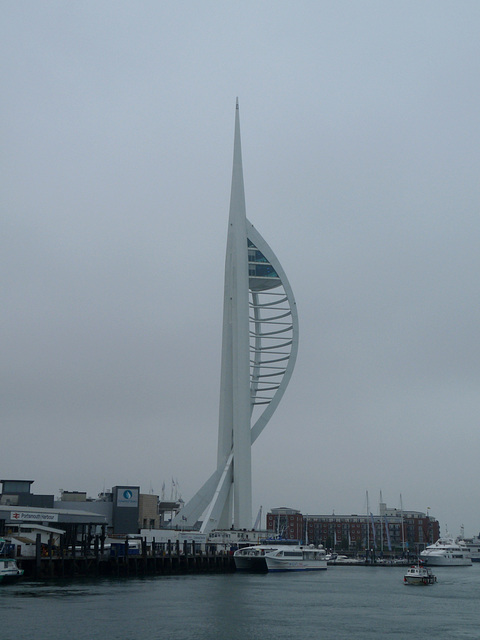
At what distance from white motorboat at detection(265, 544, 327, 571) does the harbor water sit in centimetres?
928

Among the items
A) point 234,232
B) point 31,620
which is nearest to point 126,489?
point 234,232

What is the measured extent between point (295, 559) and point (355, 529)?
78994 millimetres

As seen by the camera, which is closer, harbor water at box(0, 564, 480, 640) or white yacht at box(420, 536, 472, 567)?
harbor water at box(0, 564, 480, 640)

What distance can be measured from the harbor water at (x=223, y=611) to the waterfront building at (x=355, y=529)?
277ft

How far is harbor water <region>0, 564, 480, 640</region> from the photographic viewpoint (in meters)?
26.3

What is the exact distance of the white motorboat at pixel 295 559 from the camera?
55.6 meters

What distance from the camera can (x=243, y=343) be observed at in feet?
202

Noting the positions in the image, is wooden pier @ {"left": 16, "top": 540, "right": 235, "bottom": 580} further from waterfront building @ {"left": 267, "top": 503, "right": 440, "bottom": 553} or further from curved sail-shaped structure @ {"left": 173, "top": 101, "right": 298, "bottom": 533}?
waterfront building @ {"left": 267, "top": 503, "right": 440, "bottom": 553}

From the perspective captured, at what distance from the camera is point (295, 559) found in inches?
2286

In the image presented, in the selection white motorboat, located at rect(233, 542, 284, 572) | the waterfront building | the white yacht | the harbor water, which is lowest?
the harbor water

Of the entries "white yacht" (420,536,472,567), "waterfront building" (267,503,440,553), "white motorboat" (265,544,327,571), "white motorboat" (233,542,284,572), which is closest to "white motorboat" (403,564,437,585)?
"white motorboat" (265,544,327,571)

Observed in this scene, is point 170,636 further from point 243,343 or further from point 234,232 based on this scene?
point 234,232

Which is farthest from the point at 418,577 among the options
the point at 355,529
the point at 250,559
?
the point at 355,529

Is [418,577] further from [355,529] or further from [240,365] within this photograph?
[355,529]
